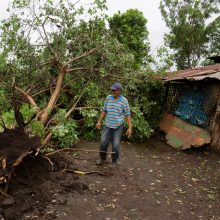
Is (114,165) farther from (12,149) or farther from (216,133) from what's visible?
(216,133)

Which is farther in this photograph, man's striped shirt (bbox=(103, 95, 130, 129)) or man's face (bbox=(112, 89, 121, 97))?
man's striped shirt (bbox=(103, 95, 130, 129))

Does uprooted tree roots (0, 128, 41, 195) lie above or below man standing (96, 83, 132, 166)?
below

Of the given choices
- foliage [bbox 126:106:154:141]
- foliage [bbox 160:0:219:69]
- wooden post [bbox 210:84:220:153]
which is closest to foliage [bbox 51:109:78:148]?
foliage [bbox 126:106:154:141]

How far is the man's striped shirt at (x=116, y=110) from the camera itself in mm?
6254

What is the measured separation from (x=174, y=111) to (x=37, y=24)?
198 inches

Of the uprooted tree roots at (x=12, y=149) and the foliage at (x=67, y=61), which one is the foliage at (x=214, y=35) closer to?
the foliage at (x=67, y=61)

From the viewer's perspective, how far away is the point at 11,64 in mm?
8352

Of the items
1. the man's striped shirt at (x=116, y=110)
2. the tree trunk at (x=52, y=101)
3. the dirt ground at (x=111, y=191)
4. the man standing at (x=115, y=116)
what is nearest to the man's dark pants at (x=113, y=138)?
the man standing at (x=115, y=116)

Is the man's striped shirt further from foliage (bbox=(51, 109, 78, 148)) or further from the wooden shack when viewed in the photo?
the wooden shack

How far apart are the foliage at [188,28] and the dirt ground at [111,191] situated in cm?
1868

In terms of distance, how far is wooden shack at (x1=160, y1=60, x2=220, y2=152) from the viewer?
29.6 feet

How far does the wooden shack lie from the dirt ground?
1.67m

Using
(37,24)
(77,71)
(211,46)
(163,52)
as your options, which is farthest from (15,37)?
(211,46)

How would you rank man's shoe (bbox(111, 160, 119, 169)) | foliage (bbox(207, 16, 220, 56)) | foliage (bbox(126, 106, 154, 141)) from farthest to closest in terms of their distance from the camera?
foliage (bbox(207, 16, 220, 56)) → foliage (bbox(126, 106, 154, 141)) → man's shoe (bbox(111, 160, 119, 169))
